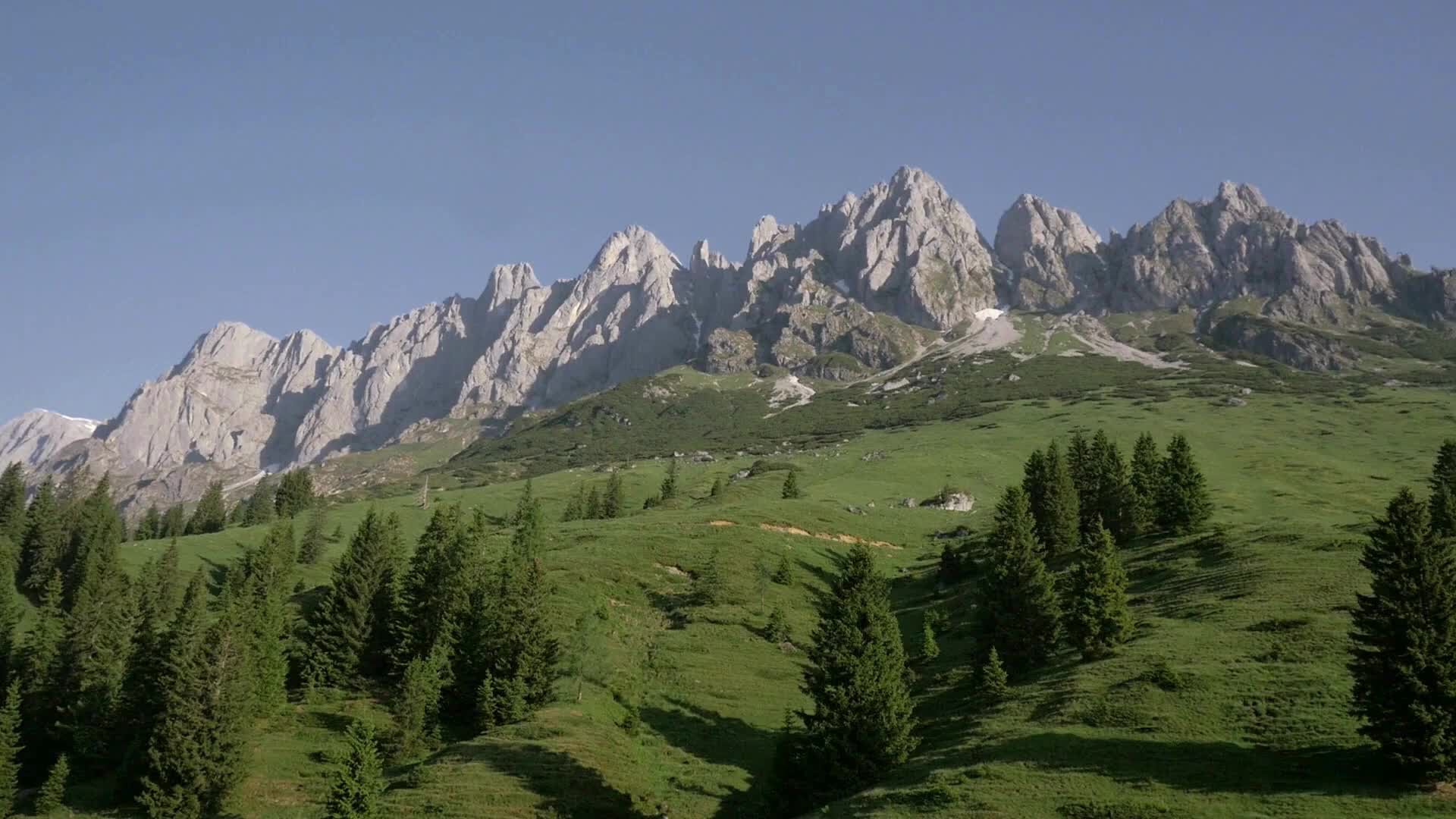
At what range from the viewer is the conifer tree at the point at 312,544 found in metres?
139

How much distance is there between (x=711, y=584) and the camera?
96.9 metres

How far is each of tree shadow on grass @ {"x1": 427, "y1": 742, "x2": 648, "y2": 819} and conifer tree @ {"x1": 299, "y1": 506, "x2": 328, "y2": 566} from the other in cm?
9487

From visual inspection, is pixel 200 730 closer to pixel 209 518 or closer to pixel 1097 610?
pixel 1097 610

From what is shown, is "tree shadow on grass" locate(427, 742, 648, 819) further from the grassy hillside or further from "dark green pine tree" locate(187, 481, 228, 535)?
"dark green pine tree" locate(187, 481, 228, 535)

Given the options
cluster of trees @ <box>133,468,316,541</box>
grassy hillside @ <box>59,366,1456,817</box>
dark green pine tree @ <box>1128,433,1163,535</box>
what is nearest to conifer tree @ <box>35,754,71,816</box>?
grassy hillside @ <box>59,366,1456,817</box>

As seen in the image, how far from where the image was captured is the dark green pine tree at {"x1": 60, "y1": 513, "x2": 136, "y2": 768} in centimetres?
6988

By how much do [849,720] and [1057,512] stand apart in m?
57.6

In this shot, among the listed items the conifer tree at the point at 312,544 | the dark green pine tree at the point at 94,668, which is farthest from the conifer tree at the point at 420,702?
the conifer tree at the point at 312,544

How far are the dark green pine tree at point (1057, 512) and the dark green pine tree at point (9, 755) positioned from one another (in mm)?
91694

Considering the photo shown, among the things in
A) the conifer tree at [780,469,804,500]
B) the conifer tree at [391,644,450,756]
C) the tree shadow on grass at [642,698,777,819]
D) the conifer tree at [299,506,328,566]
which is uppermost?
the conifer tree at [780,469,804,500]

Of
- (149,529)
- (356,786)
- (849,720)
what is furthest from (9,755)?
(149,529)

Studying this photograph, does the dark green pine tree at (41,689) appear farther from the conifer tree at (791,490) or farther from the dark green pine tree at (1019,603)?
the conifer tree at (791,490)

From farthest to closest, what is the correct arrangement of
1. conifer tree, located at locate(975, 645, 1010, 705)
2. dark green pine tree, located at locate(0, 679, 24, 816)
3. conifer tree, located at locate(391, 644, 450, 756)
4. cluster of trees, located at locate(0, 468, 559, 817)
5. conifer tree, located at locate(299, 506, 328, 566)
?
1. conifer tree, located at locate(299, 506, 328, 566)
2. conifer tree, located at locate(391, 644, 450, 756)
3. dark green pine tree, located at locate(0, 679, 24, 816)
4. conifer tree, located at locate(975, 645, 1010, 705)
5. cluster of trees, located at locate(0, 468, 559, 817)

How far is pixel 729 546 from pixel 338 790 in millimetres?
72770
